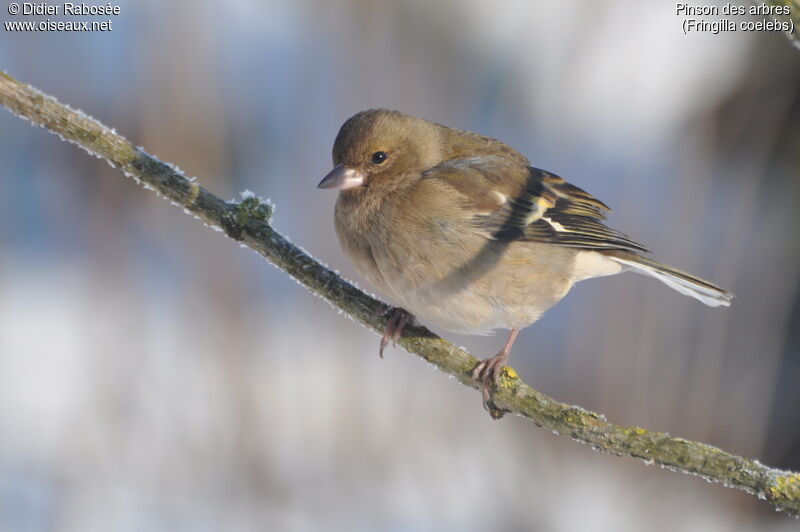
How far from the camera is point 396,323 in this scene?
2439 mm

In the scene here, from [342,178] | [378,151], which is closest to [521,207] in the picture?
[378,151]

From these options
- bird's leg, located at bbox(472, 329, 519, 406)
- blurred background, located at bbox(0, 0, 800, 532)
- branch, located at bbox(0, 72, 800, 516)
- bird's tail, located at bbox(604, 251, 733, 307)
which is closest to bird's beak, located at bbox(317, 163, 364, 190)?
branch, located at bbox(0, 72, 800, 516)

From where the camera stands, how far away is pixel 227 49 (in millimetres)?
5805

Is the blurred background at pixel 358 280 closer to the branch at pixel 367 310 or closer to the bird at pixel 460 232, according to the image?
the bird at pixel 460 232

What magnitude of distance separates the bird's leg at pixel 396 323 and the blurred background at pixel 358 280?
89.3 inches

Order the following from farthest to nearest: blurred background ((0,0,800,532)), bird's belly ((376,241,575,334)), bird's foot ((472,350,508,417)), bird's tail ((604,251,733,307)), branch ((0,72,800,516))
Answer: blurred background ((0,0,800,532)), bird's tail ((604,251,733,307)), bird's belly ((376,241,575,334)), bird's foot ((472,350,508,417)), branch ((0,72,800,516))

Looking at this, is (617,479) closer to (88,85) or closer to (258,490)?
(258,490)

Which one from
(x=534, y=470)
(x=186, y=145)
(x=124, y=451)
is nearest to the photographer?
(x=124, y=451)

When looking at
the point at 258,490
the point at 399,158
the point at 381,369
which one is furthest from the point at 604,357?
the point at 399,158

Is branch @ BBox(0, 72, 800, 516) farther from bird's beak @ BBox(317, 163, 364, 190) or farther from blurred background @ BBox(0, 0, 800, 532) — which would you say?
blurred background @ BBox(0, 0, 800, 532)

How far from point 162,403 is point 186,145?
6.28ft

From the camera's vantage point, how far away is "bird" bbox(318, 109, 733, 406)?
2406 mm

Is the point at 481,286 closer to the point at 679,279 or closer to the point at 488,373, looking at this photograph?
the point at 488,373

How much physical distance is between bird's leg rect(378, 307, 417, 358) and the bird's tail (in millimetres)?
841
